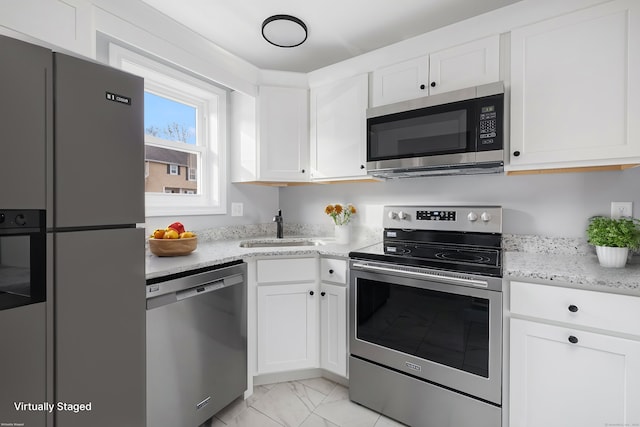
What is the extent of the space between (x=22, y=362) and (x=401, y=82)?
7.22 feet

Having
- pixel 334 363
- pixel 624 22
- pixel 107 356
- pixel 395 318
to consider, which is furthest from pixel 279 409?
A: pixel 624 22

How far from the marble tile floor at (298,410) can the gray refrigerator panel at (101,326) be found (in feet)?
2.11

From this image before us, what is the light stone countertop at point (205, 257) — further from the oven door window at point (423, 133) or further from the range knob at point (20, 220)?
the oven door window at point (423, 133)

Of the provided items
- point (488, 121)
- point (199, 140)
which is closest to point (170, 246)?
point (199, 140)

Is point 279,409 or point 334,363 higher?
point 334,363

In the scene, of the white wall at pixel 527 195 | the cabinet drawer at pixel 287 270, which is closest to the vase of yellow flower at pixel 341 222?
the white wall at pixel 527 195

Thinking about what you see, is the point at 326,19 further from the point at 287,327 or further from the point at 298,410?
the point at 298,410

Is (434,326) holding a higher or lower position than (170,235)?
lower

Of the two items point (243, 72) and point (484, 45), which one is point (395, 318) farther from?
point (243, 72)

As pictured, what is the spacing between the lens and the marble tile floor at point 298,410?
1623mm

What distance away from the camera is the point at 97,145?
103 cm

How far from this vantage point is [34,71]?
0.88m

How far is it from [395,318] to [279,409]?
2.96 ft

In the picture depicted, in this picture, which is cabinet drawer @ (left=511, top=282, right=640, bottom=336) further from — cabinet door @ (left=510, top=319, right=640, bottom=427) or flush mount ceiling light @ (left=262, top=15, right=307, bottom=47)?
flush mount ceiling light @ (left=262, top=15, right=307, bottom=47)
